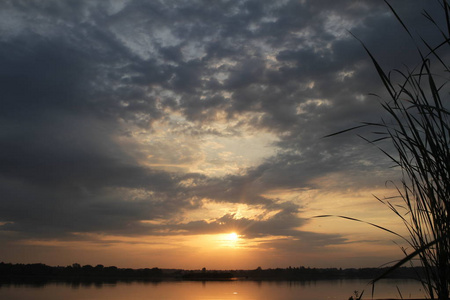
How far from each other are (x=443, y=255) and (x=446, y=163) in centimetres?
50

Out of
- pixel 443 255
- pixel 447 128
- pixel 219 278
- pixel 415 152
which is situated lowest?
pixel 219 278

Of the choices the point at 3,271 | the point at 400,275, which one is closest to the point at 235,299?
the point at 400,275

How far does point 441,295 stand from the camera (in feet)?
5.81

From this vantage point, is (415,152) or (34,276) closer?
(415,152)

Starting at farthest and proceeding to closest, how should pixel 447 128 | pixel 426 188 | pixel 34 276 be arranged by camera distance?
pixel 34 276 → pixel 426 188 → pixel 447 128

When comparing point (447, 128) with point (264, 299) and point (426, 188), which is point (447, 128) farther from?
point (264, 299)

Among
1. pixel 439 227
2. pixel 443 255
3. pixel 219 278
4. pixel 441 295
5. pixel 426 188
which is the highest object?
pixel 426 188

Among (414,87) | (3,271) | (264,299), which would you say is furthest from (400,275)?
(3,271)

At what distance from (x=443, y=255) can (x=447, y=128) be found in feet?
2.08

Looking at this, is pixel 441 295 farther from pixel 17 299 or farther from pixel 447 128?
pixel 17 299

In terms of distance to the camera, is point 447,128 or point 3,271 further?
point 3,271

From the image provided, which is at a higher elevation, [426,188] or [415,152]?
[415,152]

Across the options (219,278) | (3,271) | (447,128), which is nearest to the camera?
(447,128)

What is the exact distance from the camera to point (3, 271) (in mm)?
86312
